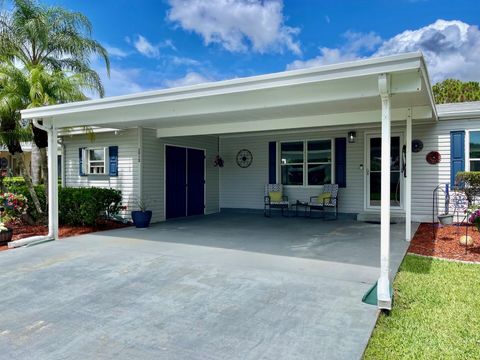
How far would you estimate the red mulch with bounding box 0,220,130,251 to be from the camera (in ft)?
23.5

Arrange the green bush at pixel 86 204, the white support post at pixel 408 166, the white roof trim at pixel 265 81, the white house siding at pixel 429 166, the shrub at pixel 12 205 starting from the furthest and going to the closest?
the white house siding at pixel 429 166 → the green bush at pixel 86 204 → the shrub at pixel 12 205 → the white support post at pixel 408 166 → the white roof trim at pixel 265 81

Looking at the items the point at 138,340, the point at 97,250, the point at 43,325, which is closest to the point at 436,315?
the point at 138,340

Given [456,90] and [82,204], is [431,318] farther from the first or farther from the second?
[456,90]

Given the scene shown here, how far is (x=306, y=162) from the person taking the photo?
9.89 m

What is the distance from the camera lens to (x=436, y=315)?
3080 millimetres

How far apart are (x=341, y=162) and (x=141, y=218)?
5.22 meters

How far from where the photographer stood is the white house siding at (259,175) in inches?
360

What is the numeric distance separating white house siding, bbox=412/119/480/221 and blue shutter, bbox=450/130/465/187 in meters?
0.08

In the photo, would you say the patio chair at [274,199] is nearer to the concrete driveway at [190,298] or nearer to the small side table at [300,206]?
the small side table at [300,206]

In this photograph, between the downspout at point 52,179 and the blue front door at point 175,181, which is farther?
the blue front door at point 175,181

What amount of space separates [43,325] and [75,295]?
0.70 metres

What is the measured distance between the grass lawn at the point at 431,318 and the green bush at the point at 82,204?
19.9 feet

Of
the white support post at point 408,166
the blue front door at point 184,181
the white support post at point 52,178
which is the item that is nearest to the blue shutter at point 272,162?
the blue front door at point 184,181

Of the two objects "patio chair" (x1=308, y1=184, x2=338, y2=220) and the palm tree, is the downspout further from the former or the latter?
Result: "patio chair" (x1=308, y1=184, x2=338, y2=220)
